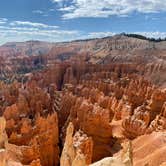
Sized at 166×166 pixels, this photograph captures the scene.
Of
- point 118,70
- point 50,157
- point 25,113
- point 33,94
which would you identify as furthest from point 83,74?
point 50,157

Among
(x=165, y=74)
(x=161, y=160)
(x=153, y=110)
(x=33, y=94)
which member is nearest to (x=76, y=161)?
(x=161, y=160)

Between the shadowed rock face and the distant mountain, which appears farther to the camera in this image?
the distant mountain

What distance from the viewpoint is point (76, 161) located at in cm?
1339

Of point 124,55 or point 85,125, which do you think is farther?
point 124,55

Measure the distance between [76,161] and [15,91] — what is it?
159ft

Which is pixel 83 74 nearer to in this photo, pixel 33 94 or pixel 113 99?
pixel 113 99

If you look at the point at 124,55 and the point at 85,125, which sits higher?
the point at 124,55

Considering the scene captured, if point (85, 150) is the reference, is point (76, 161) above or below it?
above

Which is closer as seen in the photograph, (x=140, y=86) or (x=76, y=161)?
(x=76, y=161)

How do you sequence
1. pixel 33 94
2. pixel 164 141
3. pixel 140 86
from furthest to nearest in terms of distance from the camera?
pixel 140 86 < pixel 33 94 < pixel 164 141

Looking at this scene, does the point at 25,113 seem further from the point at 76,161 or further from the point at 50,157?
the point at 76,161

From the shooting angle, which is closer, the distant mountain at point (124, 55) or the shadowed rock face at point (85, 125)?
the shadowed rock face at point (85, 125)

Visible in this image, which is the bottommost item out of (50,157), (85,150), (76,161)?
(50,157)

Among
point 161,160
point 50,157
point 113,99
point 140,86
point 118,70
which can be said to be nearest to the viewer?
point 161,160
